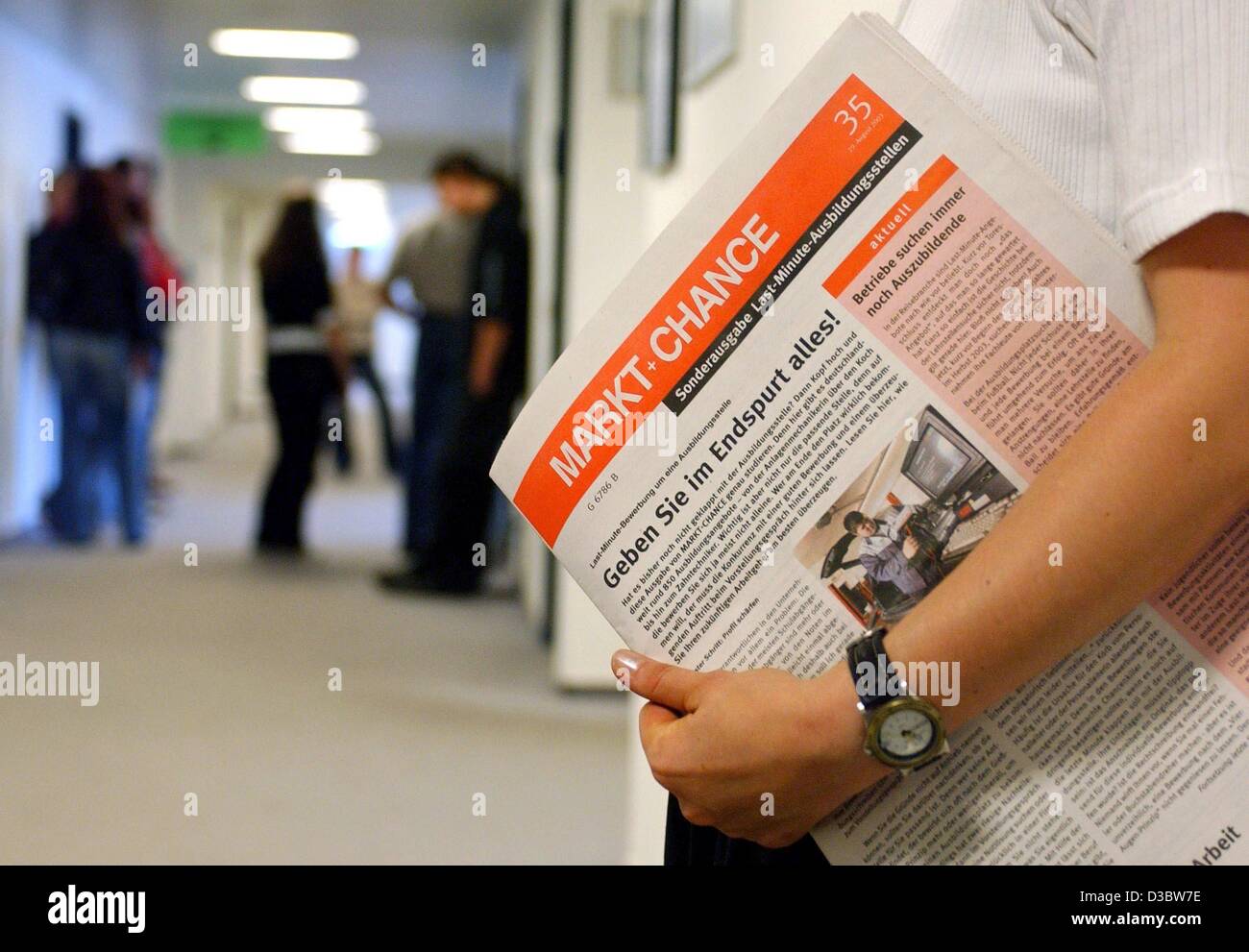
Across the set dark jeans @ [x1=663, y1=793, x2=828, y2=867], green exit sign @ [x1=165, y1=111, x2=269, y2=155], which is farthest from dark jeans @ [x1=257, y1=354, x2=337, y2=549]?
green exit sign @ [x1=165, y1=111, x2=269, y2=155]

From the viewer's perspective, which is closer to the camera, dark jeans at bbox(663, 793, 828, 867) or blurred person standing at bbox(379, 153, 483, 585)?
dark jeans at bbox(663, 793, 828, 867)

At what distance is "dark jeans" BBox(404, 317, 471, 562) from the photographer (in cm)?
531

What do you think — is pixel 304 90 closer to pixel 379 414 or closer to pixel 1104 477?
pixel 379 414

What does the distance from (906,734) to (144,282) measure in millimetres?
5926

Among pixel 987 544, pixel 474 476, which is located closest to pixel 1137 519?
pixel 987 544

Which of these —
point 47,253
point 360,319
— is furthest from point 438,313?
point 360,319

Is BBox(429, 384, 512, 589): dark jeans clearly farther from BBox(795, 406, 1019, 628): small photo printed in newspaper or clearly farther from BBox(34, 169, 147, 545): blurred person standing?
BBox(795, 406, 1019, 628): small photo printed in newspaper

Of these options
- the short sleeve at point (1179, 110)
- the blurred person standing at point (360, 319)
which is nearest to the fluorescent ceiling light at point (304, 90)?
the blurred person standing at point (360, 319)

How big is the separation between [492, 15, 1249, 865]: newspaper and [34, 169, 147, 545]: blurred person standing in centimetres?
567

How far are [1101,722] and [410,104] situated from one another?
11644 millimetres

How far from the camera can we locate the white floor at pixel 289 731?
2.49m

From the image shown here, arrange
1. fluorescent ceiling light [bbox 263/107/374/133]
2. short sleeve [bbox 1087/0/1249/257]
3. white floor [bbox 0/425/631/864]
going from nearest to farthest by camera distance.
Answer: short sleeve [bbox 1087/0/1249/257] < white floor [bbox 0/425/631/864] < fluorescent ceiling light [bbox 263/107/374/133]

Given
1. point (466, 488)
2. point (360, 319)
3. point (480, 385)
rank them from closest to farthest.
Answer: point (480, 385) < point (466, 488) < point (360, 319)

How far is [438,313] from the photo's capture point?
17.9 ft
